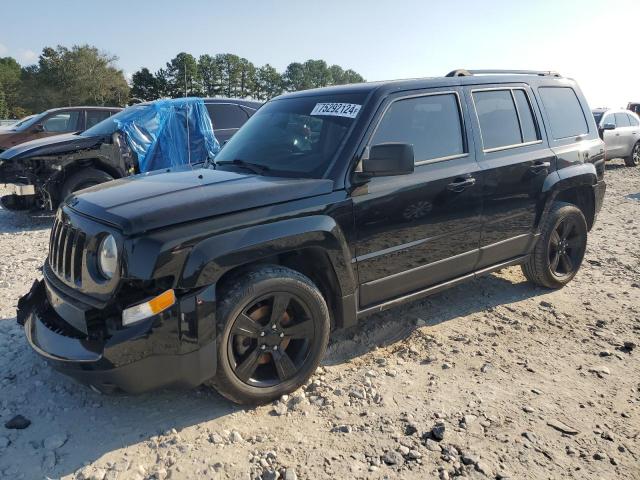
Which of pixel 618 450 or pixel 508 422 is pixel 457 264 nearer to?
pixel 508 422

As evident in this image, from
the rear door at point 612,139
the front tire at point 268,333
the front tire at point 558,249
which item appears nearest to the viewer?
the front tire at point 268,333

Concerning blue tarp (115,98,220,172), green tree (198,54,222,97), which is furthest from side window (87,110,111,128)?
green tree (198,54,222,97)

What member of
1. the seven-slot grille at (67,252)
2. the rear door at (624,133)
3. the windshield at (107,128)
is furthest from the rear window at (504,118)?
the rear door at (624,133)

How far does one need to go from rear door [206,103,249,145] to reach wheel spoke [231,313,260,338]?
21.1 ft

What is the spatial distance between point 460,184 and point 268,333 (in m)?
1.82

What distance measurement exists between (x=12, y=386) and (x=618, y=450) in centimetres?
355

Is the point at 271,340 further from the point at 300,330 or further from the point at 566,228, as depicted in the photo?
the point at 566,228

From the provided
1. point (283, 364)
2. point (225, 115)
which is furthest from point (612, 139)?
point (283, 364)

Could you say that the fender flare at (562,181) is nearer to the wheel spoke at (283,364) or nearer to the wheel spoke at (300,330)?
the wheel spoke at (300,330)

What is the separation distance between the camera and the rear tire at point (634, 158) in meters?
15.3

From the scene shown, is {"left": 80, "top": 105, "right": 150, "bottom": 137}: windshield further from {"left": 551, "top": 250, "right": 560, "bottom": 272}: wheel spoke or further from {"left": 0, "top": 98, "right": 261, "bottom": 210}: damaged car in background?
{"left": 551, "top": 250, "right": 560, "bottom": 272}: wheel spoke

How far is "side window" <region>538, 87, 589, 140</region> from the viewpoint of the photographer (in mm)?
4691

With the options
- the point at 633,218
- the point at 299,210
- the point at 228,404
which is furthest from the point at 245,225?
the point at 633,218

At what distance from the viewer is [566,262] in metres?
5.03
